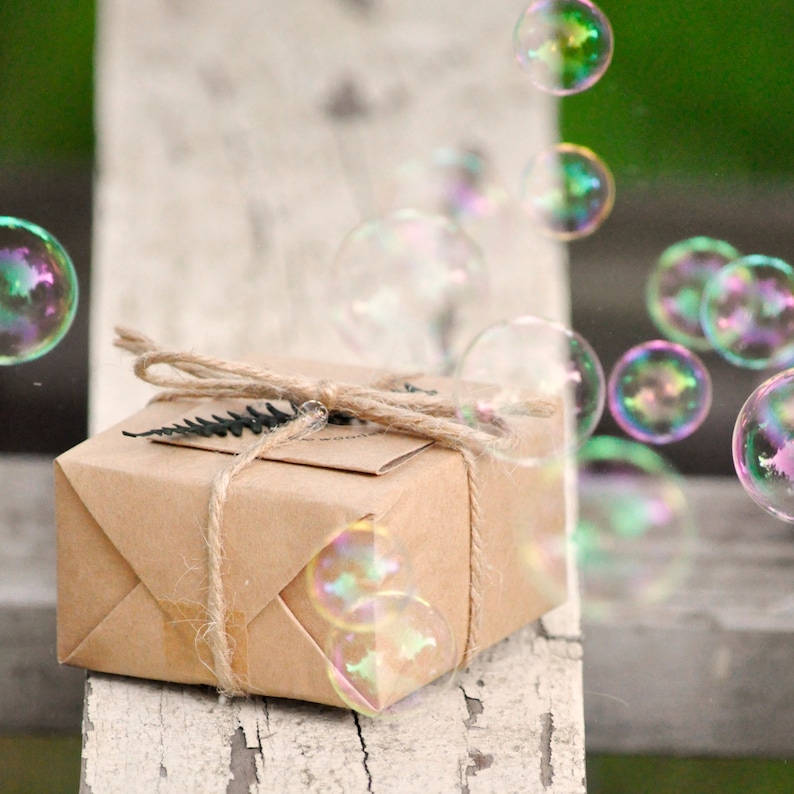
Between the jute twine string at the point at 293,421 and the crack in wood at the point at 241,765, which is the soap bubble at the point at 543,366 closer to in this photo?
the jute twine string at the point at 293,421

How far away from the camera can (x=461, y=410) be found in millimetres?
1273

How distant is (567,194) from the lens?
204 centimetres

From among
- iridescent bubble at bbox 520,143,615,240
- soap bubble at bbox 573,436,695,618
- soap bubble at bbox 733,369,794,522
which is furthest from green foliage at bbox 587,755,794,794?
iridescent bubble at bbox 520,143,615,240

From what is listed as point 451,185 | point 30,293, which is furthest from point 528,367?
point 451,185

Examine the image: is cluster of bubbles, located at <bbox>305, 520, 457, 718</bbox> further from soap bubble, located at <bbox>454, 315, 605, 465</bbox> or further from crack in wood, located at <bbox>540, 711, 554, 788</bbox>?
soap bubble, located at <bbox>454, 315, 605, 465</bbox>

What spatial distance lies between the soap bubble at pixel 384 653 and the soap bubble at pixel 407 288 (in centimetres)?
80

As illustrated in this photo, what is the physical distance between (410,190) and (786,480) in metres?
0.94

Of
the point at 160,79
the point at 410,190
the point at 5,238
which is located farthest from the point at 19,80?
the point at 5,238

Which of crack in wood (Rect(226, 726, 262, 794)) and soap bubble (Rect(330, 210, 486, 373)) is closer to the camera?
crack in wood (Rect(226, 726, 262, 794))

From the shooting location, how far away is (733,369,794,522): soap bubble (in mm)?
1419

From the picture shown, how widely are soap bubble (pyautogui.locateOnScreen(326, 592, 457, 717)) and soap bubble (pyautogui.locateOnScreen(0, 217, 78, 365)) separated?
2.04ft

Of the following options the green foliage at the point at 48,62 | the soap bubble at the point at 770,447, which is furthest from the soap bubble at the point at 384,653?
the green foliage at the point at 48,62

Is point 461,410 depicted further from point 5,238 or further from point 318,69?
point 318,69

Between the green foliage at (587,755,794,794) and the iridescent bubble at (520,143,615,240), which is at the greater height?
the iridescent bubble at (520,143,615,240)
